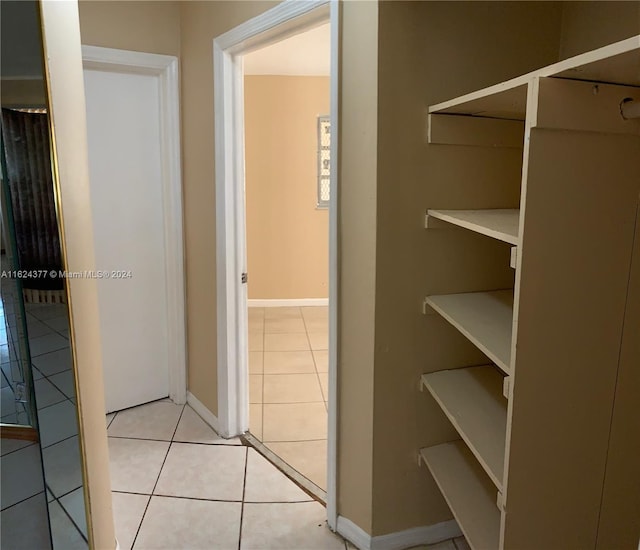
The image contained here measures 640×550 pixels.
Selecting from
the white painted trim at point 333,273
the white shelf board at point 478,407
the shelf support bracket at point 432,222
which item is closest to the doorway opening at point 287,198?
the white painted trim at point 333,273

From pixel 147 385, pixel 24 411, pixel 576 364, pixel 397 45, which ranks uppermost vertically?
pixel 397 45

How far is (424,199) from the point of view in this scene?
165 centimetres

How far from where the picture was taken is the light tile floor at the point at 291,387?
2567mm

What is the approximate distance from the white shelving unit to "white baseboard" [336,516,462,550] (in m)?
0.44

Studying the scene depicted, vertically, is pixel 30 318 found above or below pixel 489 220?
below

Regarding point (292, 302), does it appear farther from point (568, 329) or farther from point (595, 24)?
point (568, 329)

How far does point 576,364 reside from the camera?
1203mm

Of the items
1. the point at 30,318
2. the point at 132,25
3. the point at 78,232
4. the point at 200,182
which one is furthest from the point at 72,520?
the point at 132,25

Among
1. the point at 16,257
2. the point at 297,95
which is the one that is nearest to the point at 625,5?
the point at 16,257

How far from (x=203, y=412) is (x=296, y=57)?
2.97 metres

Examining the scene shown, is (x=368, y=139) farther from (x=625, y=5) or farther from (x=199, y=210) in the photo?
(x=199, y=210)

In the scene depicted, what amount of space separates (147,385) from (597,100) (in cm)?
271

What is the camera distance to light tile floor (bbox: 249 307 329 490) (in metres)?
2.57

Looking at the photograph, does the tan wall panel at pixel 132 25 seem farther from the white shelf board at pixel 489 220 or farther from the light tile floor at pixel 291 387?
the light tile floor at pixel 291 387
